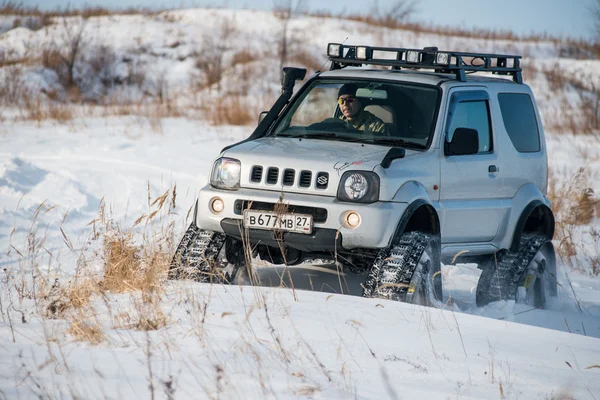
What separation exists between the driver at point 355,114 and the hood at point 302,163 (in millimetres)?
444

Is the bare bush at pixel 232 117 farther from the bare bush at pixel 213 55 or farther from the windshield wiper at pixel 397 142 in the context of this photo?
the windshield wiper at pixel 397 142

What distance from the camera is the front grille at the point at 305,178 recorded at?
566 cm

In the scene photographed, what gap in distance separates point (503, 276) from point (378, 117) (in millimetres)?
1879

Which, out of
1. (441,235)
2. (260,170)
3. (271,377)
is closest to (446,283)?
(441,235)

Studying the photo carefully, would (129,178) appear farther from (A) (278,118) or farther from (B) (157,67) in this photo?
(B) (157,67)

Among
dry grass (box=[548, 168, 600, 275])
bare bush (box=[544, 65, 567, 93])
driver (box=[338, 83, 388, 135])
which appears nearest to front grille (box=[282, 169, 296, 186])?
driver (box=[338, 83, 388, 135])

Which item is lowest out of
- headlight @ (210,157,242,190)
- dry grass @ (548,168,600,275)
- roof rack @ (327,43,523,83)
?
dry grass @ (548,168,600,275)

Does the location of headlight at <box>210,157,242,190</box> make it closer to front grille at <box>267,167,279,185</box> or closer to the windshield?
front grille at <box>267,167,279,185</box>

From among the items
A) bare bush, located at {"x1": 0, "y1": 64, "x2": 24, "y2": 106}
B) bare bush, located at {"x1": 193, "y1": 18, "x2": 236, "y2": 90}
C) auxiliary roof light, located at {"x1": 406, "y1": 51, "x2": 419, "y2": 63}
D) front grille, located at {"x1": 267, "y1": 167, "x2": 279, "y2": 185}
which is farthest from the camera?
bare bush, located at {"x1": 193, "y1": 18, "x2": 236, "y2": 90}

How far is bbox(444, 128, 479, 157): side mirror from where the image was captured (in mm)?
6230

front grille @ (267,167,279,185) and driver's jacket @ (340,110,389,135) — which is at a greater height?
driver's jacket @ (340,110,389,135)

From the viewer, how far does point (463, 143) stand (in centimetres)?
624

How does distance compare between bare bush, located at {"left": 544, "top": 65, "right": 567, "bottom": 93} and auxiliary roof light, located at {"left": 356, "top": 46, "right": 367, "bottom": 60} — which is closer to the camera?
auxiliary roof light, located at {"left": 356, "top": 46, "right": 367, "bottom": 60}

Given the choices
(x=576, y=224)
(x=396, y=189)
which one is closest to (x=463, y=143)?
(x=396, y=189)
